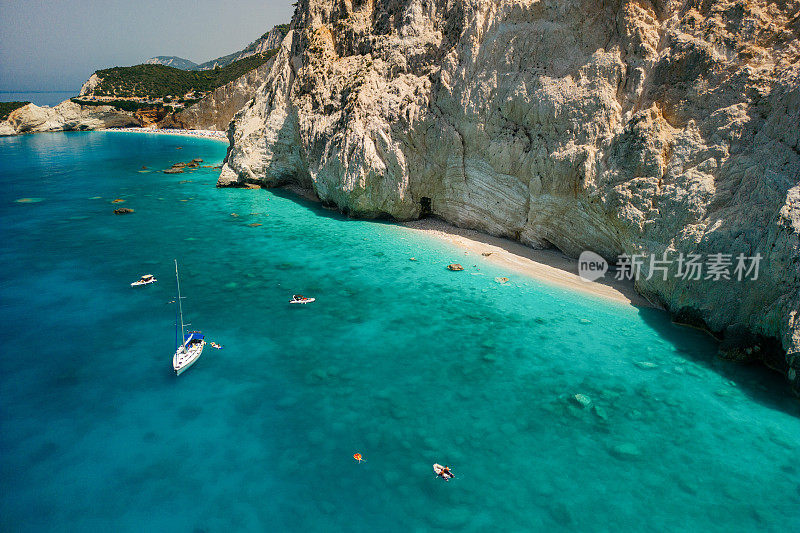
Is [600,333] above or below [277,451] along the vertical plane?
above

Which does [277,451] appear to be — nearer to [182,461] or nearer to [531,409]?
[182,461]

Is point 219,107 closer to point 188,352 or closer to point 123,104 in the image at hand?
point 123,104

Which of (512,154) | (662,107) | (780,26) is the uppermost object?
(780,26)

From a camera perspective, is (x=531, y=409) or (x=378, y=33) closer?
(x=531, y=409)

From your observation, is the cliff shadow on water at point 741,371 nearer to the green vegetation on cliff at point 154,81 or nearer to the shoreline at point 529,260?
the shoreline at point 529,260

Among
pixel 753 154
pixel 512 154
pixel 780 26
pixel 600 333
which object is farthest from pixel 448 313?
pixel 780 26

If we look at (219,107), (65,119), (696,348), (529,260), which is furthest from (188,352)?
(65,119)

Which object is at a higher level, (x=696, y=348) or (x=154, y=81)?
(x=154, y=81)
